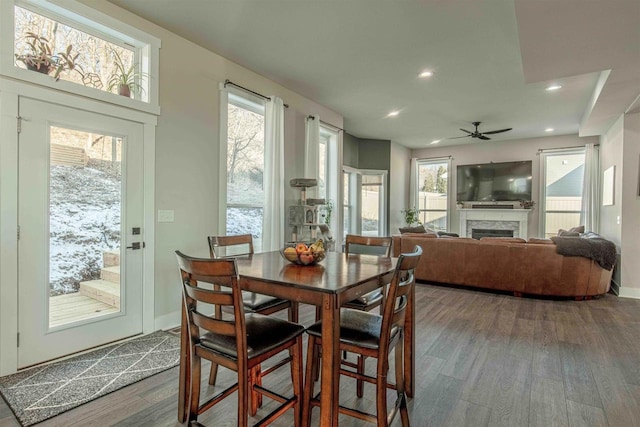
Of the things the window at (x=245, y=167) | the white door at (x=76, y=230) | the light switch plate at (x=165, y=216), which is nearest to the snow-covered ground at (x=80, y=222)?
the white door at (x=76, y=230)

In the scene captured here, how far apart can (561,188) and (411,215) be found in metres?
3.45

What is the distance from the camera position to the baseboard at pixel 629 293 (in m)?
4.82

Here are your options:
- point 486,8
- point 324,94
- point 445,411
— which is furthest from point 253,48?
point 445,411

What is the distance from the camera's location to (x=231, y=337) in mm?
1668

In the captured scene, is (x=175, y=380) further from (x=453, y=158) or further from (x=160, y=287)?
(x=453, y=158)

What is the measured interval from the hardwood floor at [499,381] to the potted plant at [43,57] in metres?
2.41

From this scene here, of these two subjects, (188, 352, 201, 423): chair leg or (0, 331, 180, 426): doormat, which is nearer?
(188, 352, 201, 423): chair leg

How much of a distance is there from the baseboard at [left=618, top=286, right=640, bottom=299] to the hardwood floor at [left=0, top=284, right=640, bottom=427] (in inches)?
44.8

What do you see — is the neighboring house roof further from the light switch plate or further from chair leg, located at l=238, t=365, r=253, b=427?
chair leg, located at l=238, t=365, r=253, b=427

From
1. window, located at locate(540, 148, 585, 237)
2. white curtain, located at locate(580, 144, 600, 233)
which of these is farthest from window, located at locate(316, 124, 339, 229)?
white curtain, located at locate(580, 144, 600, 233)

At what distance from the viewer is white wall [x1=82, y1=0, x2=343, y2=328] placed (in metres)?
3.40

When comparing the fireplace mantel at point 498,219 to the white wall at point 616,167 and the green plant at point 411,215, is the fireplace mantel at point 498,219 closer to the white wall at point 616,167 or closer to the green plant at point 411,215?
the green plant at point 411,215

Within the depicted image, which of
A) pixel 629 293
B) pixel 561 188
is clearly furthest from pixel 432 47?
pixel 561 188

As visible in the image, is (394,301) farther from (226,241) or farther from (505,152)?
(505,152)
